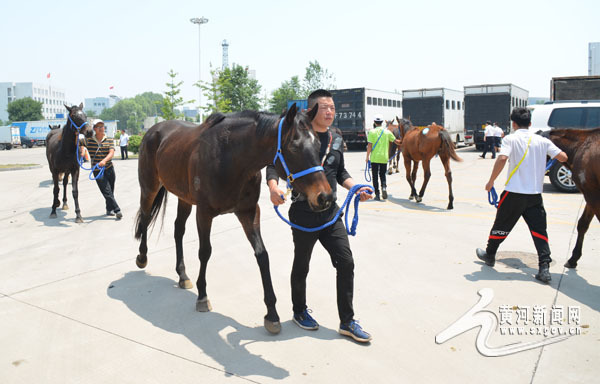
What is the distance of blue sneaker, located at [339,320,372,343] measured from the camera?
3.67m

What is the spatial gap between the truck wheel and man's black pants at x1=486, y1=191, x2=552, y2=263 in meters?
7.41

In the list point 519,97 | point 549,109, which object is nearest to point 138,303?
point 549,109

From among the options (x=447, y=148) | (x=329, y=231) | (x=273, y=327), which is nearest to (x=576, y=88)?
(x=447, y=148)

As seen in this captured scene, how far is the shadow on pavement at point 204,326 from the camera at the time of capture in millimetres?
3426

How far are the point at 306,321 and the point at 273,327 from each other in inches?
13.2

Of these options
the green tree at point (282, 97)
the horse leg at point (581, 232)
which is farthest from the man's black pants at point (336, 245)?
the green tree at point (282, 97)

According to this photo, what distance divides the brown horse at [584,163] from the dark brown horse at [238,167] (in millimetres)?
3634

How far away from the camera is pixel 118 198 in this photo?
12.0 meters

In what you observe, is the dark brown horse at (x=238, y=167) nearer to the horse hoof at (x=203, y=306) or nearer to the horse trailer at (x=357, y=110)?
the horse hoof at (x=203, y=306)

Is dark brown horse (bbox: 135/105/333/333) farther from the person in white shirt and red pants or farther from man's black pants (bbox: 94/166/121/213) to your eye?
man's black pants (bbox: 94/166/121/213)

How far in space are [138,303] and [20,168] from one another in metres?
19.7

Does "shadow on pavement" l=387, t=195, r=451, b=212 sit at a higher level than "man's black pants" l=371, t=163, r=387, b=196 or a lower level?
lower

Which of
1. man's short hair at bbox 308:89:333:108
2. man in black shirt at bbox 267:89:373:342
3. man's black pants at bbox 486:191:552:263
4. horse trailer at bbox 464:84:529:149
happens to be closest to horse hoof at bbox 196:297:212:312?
→ man in black shirt at bbox 267:89:373:342

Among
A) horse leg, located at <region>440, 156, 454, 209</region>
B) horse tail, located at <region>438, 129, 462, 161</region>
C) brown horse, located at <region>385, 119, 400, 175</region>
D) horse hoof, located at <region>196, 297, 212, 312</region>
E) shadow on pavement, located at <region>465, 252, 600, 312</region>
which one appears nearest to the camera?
horse hoof, located at <region>196, 297, 212, 312</region>
